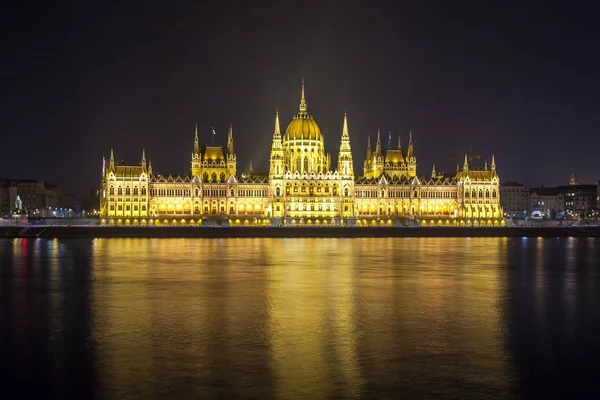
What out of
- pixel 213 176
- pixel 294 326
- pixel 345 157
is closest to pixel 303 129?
pixel 345 157

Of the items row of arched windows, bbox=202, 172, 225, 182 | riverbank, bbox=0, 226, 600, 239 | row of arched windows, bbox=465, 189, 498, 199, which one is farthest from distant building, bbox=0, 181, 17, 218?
row of arched windows, bbox=465, 189, 498, 199

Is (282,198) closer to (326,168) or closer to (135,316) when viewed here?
(326,168)

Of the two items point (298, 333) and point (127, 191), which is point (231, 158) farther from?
point (298, 333)

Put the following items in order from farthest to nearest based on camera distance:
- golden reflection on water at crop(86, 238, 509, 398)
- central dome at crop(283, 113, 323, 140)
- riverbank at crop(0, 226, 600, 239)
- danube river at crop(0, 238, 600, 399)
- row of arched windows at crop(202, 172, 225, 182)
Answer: central dome at crop(283, 113, 323, 140)
row of arched windows at crop(202, 172, 225, 182)
riverbank at crop(0, 226, 600, 239)
golden reflection on water at crop(86, 238, 509, 398)
danube river at crop(0, 238, 600, 399)

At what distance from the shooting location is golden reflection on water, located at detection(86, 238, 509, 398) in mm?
18609

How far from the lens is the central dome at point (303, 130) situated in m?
146

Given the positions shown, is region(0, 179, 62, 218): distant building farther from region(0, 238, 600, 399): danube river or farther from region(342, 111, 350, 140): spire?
region(0, 238, 600, 399): danube river

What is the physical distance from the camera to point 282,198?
447ft

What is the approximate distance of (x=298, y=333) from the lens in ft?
77.9

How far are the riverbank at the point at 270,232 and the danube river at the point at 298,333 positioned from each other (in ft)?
163

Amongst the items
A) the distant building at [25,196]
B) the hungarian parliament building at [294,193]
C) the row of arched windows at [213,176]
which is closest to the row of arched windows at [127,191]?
the hungarian parliament building at [294,193]

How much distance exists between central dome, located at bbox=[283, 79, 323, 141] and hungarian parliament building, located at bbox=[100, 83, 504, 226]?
0.64 feet

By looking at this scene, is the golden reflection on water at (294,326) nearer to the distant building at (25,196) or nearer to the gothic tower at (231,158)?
the gothic tower at (231,158)

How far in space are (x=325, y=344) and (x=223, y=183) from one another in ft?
388
